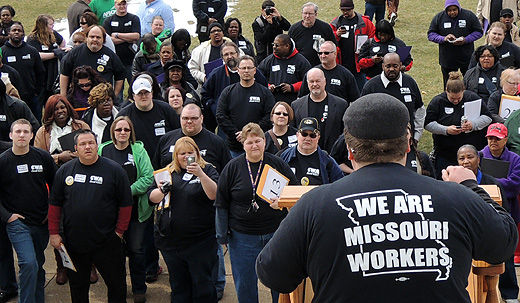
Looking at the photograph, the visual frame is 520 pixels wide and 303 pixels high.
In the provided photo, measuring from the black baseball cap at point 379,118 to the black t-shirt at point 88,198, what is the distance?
14.4 ft

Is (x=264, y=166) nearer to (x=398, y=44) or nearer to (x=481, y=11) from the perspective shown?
(x=398, y=44)

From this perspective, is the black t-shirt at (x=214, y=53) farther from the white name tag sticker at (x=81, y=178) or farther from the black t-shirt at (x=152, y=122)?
the white name tag sticker at (x=81, y=178)

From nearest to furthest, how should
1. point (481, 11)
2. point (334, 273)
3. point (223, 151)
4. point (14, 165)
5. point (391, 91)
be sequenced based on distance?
point (334, 273) < point (14, 165) < point (223, 151) < point (391, 91) < point (481, 11)

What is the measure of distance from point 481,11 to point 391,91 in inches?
213

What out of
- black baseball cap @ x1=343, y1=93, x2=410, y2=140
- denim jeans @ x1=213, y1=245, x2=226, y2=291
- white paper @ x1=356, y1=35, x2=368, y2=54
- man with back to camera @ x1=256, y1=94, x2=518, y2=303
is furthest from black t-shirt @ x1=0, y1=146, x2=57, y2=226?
white paper @ x1=356, y1=35, x2=368, y2=54

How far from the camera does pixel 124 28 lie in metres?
12.2

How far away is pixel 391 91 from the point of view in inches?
351

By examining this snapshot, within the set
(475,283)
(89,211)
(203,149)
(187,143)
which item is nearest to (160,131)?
(203,149)

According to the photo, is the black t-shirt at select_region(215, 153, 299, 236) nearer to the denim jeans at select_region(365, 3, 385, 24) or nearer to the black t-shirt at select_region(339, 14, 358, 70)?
the black t-shirt at select_region(339, 14, 358, 70)

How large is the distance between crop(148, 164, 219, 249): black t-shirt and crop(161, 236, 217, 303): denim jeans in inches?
2.8

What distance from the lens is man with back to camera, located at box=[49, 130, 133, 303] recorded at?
6.51 m

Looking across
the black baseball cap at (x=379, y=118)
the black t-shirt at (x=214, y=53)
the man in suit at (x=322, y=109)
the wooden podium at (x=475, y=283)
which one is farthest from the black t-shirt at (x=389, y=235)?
the black t-shirt at (x=214, y=53)

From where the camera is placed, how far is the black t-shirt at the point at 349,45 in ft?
38.6

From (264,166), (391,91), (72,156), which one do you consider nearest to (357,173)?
(264,166)
